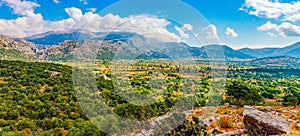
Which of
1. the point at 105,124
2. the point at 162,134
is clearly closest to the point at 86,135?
the point at 105,124

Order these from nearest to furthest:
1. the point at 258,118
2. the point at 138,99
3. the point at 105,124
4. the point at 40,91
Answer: the point at 258,118
the point at 138,99
the point at 105,124
the point at 40,91

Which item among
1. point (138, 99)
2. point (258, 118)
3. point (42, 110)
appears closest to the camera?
point (258, 118)

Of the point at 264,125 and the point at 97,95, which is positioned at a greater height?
the point at 264,125

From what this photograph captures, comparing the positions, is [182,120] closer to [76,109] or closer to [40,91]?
[76,109]

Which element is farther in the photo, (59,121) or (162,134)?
(59,121)

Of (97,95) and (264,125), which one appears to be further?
(97,95)

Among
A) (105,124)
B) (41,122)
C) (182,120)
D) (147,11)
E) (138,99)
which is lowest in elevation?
(41,122)

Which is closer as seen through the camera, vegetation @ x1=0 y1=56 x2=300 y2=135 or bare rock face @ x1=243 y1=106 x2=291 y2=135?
bare rock face @ x1=243 y1=106 x2=291 y2=135

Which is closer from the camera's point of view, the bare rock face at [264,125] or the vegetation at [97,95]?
the bare rock face at [264,125]
